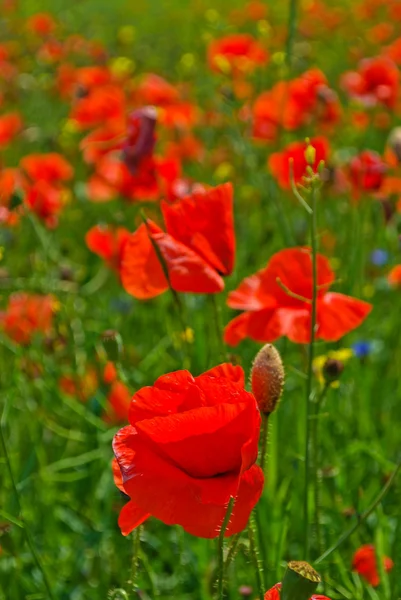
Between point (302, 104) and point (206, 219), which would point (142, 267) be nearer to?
point (206, 219)

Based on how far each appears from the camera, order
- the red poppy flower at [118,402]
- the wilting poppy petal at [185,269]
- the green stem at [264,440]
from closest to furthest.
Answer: the green stem at [264,440], the wilting poppy petal at [185,269], the red poppy flower at [118,402]

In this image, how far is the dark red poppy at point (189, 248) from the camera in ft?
3.24

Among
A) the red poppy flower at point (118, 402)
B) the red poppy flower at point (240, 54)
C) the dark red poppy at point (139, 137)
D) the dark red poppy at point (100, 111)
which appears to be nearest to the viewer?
the red poppy flower at point (118, 402)

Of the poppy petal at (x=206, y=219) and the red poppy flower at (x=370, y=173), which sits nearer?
the poppy petal at (x=206, y=219)

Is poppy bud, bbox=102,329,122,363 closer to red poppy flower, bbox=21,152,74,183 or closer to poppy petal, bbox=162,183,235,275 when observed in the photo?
poppy petal, bbox=162,183,235,275

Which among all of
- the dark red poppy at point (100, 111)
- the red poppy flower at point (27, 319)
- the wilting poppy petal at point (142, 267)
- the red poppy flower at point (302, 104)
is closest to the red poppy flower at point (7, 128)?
the dark red poppy at point (100, 111)

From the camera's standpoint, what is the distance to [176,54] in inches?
208

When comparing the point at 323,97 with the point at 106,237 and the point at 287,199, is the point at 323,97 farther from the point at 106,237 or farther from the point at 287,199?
the point at 106,237

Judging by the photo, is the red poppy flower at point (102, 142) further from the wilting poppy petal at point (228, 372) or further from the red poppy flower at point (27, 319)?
the wilting poppy petal at point (228, 372)

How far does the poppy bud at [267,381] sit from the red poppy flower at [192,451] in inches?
3.3

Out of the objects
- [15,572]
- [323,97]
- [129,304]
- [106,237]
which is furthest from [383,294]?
[15,572]

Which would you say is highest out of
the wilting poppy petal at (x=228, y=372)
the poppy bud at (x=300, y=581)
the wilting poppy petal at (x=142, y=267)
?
the wilting poppy petal at (x=228, y=372)

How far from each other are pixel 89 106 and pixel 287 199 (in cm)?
67

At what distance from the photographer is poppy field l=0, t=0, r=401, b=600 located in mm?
733
